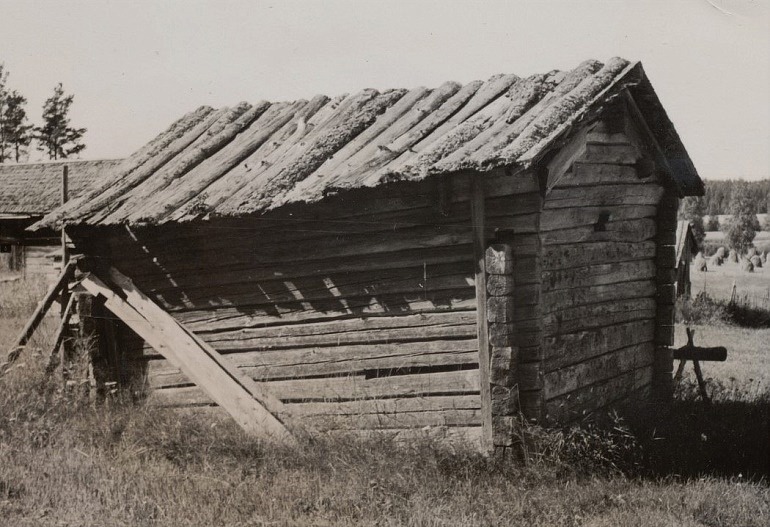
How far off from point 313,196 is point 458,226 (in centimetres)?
129

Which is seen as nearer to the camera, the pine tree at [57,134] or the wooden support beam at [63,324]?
the wooden support beam at [63,324]

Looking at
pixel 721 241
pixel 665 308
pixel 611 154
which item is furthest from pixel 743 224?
pixel 611 154

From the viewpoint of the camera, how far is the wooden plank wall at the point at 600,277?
6.66 metres

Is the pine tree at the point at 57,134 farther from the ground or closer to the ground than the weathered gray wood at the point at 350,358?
farther from the ground

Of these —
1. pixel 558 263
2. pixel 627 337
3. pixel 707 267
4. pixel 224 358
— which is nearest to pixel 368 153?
pixel 558 263

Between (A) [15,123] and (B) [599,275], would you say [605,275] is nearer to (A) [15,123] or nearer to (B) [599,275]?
(B) [599,275]

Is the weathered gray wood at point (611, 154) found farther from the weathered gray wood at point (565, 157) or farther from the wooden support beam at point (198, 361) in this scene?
the wooden support beam at point (198, 361)

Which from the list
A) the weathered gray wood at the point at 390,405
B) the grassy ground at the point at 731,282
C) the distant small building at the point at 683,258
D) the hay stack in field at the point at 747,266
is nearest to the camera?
the weathered gray wood at the point at 390,405

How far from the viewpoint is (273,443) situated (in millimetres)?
6629

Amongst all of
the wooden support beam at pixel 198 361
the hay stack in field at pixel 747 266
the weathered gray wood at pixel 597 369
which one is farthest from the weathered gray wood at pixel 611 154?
the hay stack in field at pixel 747 266

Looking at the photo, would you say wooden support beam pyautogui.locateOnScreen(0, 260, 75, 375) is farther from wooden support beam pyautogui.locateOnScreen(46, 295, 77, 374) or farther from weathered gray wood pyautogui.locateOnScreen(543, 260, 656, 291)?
weathered gray wood pyautogui.locateOnScreen(543, 260, 656, 291)

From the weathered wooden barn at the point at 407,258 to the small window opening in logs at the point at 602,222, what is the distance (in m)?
0.02

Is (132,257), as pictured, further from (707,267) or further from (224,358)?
(707,267)

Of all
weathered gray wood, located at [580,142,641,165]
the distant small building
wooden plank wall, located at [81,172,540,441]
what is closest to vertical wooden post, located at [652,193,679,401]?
weathered gray wood, located at [580,142,641,165]
